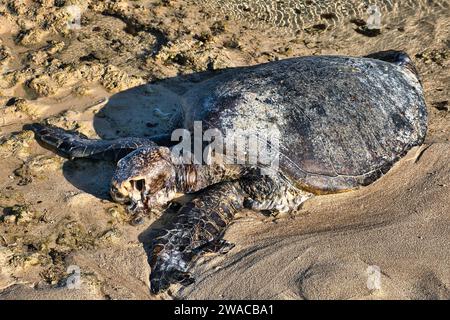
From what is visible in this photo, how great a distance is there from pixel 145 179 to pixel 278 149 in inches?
39.1

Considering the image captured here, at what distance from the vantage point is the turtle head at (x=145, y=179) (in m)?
3.91

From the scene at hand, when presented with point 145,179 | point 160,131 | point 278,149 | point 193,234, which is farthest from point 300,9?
point 193,234

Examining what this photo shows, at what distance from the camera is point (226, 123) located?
412cm

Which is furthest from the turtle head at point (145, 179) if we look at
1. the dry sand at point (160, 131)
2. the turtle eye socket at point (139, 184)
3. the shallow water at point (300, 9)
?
the shallow water at point (300, 9)

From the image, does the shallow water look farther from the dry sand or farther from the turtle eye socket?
the turtle eye socket

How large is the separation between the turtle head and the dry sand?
138 mm

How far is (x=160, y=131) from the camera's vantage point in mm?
4840

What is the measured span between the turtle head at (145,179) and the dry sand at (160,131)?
0.45ft

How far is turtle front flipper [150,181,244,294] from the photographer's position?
3.53 meters

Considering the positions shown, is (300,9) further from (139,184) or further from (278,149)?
(139,184)

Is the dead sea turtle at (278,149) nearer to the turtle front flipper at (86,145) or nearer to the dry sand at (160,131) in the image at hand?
the turtle front flipper at (86,145)
